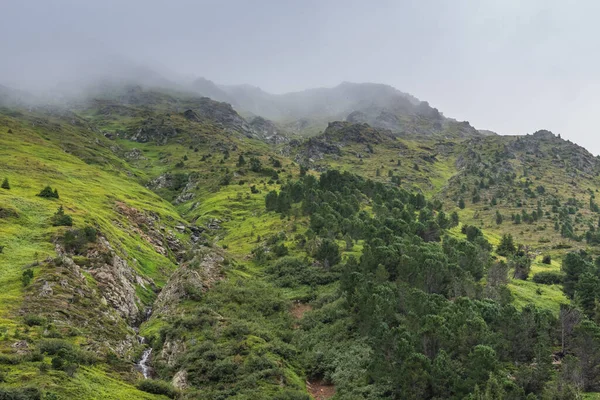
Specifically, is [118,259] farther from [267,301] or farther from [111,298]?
[267,301]

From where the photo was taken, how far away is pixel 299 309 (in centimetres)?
7525

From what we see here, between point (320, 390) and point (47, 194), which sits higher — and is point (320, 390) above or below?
below

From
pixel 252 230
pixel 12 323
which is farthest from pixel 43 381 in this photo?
pixel 252 230

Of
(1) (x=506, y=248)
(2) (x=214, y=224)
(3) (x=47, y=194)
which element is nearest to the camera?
(3) (x=47, y=194)

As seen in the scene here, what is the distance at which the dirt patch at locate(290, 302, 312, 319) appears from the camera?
72.8m

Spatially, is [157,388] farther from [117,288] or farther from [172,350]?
[117,288]

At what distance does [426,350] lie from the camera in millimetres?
46844

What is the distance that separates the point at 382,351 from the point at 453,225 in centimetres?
10872

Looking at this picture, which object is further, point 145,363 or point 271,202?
point 271,202

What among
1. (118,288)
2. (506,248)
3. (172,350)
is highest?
(506,248)

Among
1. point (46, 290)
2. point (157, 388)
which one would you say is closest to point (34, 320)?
point (46, 290)

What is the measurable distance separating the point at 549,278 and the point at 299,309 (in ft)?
190

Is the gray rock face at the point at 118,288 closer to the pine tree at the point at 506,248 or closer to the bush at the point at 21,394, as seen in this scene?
the bush at the point at 21,394

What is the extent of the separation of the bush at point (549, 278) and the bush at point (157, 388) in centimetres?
8249
